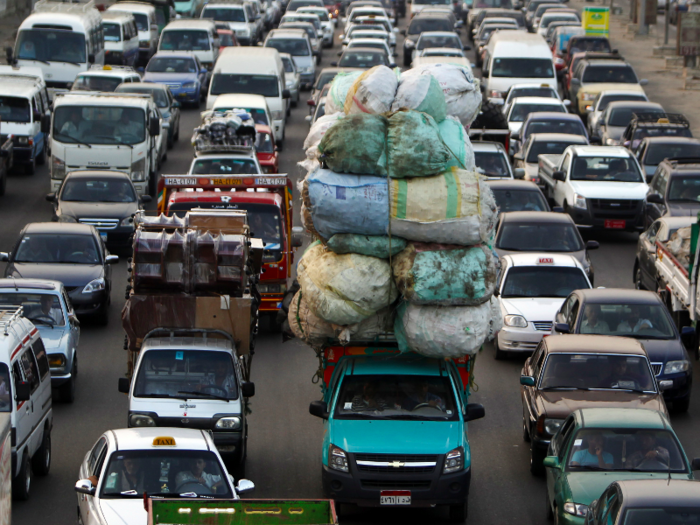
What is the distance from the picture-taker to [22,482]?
1338cm

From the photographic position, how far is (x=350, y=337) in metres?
12.9

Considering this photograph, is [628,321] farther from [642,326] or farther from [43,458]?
[43,458]

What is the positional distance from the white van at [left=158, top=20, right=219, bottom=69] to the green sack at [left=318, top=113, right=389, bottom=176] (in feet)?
101

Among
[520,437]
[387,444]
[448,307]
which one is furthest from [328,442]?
[520,437]

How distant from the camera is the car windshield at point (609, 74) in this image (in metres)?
39.2

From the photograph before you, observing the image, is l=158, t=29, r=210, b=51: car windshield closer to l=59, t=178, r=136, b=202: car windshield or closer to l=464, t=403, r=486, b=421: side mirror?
l=59, t=178, r=136, b=202: car windshield

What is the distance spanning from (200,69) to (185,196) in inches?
796

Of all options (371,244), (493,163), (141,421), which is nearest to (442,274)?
(371,244)

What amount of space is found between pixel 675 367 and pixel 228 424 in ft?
19.9

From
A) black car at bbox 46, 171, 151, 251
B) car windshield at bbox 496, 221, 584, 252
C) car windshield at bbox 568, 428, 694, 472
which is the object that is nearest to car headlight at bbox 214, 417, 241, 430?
car windshield at bbox 568, 428, 694, 472

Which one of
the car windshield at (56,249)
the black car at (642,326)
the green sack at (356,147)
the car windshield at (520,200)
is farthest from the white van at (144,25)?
the green sack at (356,147)

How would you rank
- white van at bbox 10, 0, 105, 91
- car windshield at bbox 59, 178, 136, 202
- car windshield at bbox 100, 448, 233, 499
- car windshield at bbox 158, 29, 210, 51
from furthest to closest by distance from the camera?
car windshield at bbox 158, 29, 210, 51, white van at bbox 10, 0, 105, 91, car windshield at bbox 59, 178, 136, 202, car windshield at bbox 100, 448, 233, 499

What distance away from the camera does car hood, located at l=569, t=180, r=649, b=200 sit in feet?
85.4

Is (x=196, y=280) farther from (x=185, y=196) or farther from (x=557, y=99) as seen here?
(x=557, y=99)
